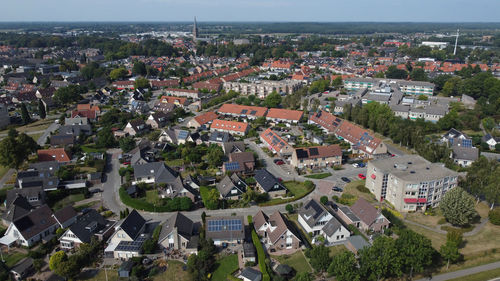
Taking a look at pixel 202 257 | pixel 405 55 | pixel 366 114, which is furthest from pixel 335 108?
pixel 405 55

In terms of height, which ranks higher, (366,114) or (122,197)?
(366,114)

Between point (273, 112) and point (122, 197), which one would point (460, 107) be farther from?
point (122, 197)

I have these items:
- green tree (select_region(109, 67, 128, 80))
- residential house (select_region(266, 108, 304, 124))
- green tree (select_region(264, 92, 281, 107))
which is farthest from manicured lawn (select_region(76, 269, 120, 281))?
green tree (select_region(109, 67, 128, 80))

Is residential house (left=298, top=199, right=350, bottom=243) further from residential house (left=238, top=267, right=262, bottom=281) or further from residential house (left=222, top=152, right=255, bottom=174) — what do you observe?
residential house (left=222, top=152, right=255, bottom=174)

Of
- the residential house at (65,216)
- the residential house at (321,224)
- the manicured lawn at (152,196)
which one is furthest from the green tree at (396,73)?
the residential house at (65,216)

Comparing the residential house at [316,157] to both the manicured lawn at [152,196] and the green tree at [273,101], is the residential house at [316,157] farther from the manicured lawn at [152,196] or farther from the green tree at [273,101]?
the green tree at [273,101]

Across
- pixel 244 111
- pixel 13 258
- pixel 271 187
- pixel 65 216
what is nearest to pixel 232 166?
pixel 271 187
